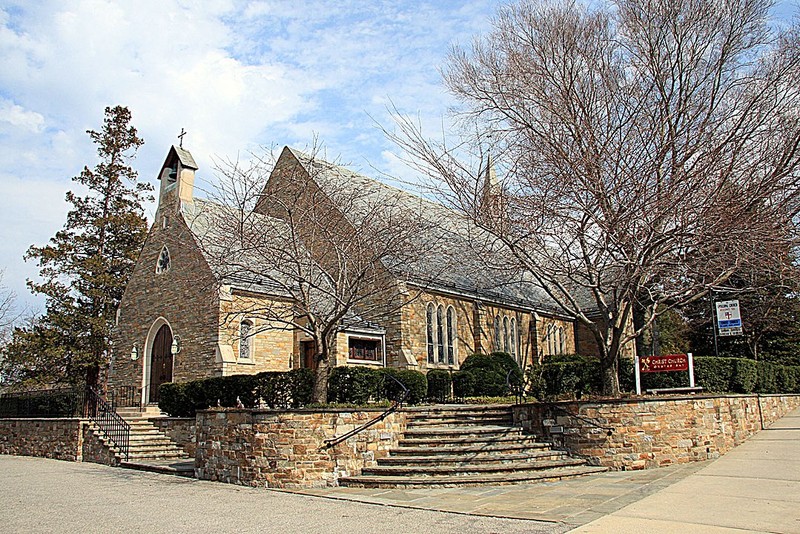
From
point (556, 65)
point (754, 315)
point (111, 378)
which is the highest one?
point (556, 65)

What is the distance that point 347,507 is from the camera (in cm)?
1027

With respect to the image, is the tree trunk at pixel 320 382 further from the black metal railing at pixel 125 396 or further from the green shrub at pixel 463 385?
the black metal railing at pixel 125 396

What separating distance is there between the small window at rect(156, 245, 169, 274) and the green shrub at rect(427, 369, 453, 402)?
33.5ft

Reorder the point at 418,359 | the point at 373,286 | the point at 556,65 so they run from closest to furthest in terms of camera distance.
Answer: the point at 556,65 → the point at 373,286 → the point at 418,359

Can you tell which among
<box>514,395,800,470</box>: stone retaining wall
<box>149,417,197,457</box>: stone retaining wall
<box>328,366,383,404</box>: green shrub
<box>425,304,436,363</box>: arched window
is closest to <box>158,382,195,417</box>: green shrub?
<box>149,417,197,457</box>: stone retaining wall

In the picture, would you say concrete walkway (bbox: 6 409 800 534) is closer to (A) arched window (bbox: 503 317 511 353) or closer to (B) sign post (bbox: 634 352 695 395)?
(B) sign post (bbox: 634 352 695 395)

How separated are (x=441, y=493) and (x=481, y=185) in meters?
7.59

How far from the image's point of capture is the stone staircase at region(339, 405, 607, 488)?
1211 centimetres

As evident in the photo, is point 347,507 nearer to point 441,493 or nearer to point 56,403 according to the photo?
point 441,493

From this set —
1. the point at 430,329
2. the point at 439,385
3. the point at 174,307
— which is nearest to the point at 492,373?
the point at 439,385

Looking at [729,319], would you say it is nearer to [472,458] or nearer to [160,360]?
[472,458]

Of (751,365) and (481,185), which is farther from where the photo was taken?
(751,365)

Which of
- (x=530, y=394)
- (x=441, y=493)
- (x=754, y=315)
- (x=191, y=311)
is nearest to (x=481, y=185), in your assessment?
(x=441, y=493)

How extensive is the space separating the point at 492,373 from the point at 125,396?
1312 centimetres
